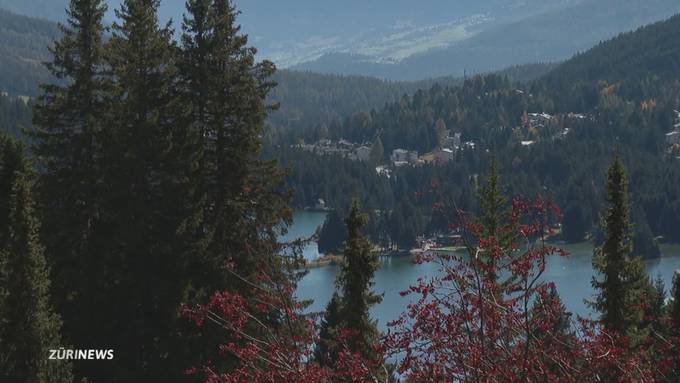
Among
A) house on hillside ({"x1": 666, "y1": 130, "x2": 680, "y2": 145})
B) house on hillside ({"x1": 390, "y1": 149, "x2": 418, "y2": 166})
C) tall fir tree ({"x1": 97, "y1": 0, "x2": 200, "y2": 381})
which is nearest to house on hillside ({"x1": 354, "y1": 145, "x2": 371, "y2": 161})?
house on hillside ({"x1": 390, "y1": 149, "x2": 418, "y2": 166})

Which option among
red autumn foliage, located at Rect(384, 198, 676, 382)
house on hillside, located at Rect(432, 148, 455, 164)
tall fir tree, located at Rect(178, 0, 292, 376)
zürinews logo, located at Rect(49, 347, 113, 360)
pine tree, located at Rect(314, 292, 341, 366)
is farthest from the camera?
house on hillside, located at Rect(432, 148, 455, 164)

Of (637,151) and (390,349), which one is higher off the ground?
(390,349)

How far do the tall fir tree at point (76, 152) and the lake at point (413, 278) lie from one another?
133ft

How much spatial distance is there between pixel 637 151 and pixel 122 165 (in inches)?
6023

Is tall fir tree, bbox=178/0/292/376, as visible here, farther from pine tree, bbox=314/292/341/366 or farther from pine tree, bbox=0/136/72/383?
pine tree, bbox=0/136/72/383

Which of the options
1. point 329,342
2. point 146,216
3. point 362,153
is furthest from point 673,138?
point 329,342

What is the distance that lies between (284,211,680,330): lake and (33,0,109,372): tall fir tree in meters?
40.7

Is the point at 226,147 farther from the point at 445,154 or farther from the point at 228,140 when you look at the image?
the point at 445,154

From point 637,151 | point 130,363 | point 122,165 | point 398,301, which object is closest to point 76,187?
point 122,165

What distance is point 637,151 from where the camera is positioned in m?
165

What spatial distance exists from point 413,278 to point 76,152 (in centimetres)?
6748

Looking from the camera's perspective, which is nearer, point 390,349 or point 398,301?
point 390,349

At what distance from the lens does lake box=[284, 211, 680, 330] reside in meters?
70.6

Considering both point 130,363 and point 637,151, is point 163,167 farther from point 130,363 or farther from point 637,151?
point 637,151
